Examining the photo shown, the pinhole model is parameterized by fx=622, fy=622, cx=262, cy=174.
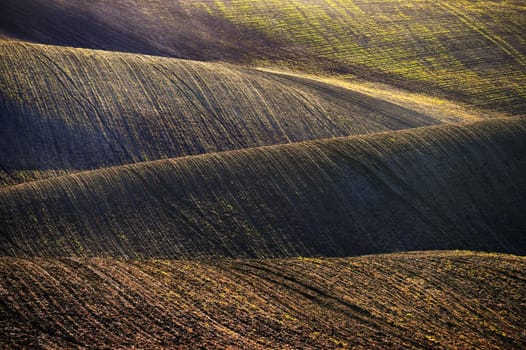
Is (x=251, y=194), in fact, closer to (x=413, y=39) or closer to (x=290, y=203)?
(x=290, y=203)

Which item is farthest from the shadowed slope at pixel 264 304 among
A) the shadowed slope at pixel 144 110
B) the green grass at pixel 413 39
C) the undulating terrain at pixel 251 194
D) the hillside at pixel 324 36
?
the green grass at pixel 413 39

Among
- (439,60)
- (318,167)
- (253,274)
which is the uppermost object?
(439,60)

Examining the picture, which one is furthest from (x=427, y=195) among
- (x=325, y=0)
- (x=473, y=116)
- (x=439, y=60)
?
(x=325, y=0)

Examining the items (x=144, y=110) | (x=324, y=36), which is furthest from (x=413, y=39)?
(x=144, y=110)

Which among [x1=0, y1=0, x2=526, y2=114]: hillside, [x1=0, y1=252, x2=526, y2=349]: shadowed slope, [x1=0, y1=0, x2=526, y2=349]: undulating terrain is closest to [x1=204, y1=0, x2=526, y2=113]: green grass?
[x1=0, y1=0, x2=526, y2=114]: hillside

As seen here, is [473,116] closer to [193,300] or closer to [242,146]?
[242,146]

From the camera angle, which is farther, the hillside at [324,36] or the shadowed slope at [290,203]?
the hillside at [324,36]

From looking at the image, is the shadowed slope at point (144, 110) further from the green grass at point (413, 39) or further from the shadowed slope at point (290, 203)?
the green grass at point (413, 39)
